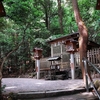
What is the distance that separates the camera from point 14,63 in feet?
67.8

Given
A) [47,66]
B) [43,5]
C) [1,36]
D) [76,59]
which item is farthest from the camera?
[43,5]

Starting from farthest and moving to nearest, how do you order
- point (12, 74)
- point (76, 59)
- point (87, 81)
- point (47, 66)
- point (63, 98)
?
point (12, 74), point (47, 66), point (76, 59), point (87, 81), point (63, 98)

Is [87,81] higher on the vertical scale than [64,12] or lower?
lower

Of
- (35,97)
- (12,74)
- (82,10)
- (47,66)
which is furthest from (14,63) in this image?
(35,97)

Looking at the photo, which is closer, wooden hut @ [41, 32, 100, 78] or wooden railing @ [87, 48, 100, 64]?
wooden railing @ [87, 48, 100, 64]

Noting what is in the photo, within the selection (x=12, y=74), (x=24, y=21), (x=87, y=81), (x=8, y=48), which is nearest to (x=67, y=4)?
(x=8, y=48)

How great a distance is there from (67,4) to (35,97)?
20921 millimetres

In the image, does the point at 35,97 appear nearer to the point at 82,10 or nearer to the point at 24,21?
the point at 24,21

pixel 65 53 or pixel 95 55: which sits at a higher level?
pixel 65 53

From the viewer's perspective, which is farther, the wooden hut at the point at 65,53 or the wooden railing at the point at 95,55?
the wooden hut at the point at 65,53

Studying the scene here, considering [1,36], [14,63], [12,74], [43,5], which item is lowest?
[12,74]

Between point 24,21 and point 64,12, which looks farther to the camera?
point 64,12

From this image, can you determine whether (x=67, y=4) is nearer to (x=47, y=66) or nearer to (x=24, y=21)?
(x=47, y=66)

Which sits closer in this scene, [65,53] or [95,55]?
[95,55]
